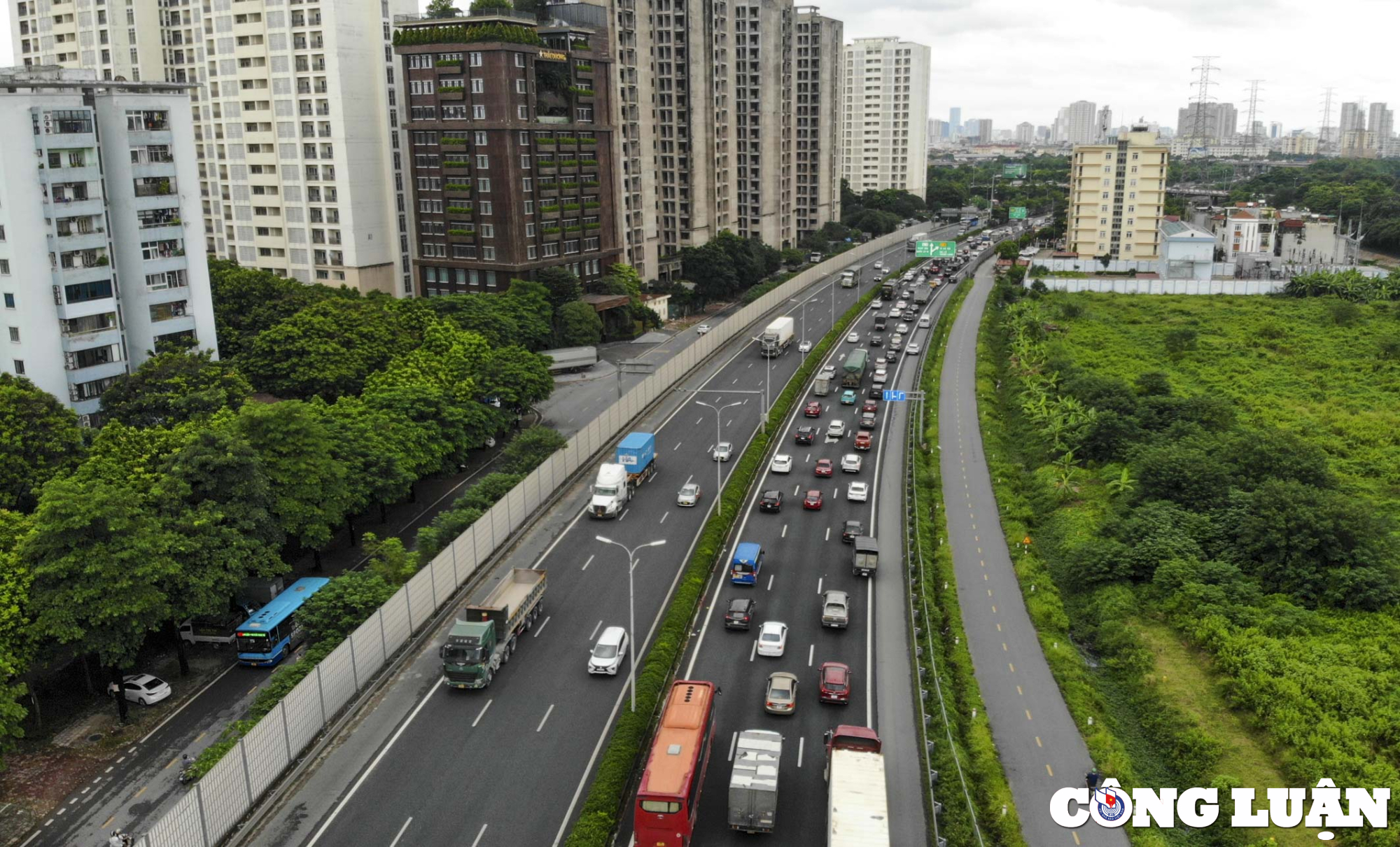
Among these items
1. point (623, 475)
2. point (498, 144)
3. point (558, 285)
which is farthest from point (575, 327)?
point (623, 475)

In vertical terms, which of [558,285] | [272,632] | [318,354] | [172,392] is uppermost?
[558,285]

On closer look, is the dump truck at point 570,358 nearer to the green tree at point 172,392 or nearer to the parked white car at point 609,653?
the green tree at point 172,392

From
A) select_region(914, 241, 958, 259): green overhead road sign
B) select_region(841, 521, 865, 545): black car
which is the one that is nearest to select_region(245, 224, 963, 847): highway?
select_region(841, 521, 865, 545): black car

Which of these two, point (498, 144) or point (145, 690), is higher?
point (498, 144)

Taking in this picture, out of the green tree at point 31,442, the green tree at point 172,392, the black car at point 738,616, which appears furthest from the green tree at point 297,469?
the black car at point 738,616

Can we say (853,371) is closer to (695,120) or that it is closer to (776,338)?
(776,338)
